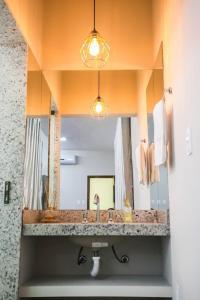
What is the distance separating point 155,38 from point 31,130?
1323 mm

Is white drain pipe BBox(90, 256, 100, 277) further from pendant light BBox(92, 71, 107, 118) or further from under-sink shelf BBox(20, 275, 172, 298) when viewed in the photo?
pendant light BBox(92, 71, 107, 118)

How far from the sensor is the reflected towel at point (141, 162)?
279 cm

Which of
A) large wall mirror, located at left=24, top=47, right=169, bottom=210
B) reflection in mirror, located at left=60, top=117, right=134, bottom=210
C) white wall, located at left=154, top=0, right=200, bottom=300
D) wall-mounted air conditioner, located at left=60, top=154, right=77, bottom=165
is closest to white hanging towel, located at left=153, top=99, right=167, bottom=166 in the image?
white wall, located at left=154, top=0, right=200, bottom=300

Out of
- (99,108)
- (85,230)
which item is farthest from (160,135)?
(99,108)

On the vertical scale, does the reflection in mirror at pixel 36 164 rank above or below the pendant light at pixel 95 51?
below

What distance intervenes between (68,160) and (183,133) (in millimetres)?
1299

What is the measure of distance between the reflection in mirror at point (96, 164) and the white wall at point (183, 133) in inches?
25.9

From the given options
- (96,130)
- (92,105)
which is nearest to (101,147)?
(96,130)

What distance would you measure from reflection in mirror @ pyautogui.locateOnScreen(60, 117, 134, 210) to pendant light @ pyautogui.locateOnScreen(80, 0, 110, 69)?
489 mm

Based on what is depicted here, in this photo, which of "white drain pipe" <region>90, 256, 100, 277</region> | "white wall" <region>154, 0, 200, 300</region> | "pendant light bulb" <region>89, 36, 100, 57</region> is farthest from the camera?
"pendant light bulb" <region>89, 36, 100, 57</region>

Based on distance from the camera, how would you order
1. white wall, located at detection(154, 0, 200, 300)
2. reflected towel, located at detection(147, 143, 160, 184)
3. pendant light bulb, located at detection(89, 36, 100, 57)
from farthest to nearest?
reflected towel, located at detection(147, 143, 160, 184) < pendant light bulb, located at detection(89, 36, 100, 57) < white wall, located at detection(154, 0, 200, 300)

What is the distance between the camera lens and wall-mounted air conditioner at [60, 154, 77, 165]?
2.93 m

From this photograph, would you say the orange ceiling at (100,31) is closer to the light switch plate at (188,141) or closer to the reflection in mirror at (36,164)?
the reflection in mirror at (36,164)

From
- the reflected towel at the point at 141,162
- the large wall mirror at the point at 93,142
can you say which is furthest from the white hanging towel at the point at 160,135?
the reflected towel at the point at 141,162
